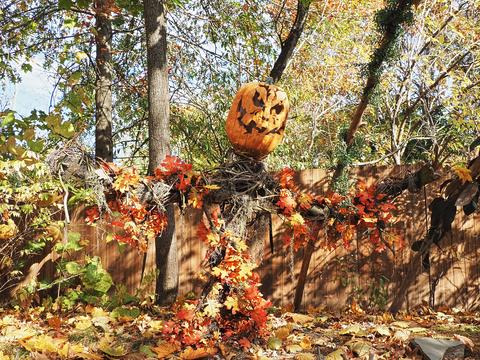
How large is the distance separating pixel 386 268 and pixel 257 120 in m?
3.13

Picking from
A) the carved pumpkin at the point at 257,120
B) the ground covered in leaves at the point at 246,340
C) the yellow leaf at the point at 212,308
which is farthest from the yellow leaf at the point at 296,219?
the ground covered in leaves at the point at 246,340

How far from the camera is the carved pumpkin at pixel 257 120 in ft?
12.1

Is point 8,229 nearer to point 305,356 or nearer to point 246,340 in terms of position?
point 246,340

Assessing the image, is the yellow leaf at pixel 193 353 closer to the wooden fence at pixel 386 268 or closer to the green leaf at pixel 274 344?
the green leaf at pixel 274 344

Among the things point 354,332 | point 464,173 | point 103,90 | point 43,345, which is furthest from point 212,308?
point 103,90

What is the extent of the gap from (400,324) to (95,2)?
5491 millimetres

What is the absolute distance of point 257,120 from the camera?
3.70m

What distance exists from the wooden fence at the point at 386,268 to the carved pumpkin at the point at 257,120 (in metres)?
2.23

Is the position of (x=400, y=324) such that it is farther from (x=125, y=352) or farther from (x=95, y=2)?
(x=95, y=2)

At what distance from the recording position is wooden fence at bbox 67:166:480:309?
5699 mm

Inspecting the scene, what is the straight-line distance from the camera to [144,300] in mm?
5633

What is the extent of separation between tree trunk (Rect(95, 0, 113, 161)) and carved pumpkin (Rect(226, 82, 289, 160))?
118 inches

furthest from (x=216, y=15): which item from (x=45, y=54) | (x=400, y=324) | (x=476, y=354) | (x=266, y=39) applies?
(x=476, y=354)

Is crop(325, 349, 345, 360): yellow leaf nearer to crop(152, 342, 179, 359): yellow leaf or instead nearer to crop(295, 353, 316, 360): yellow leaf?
crop(295, 353, 316, 360): yellow leaf
